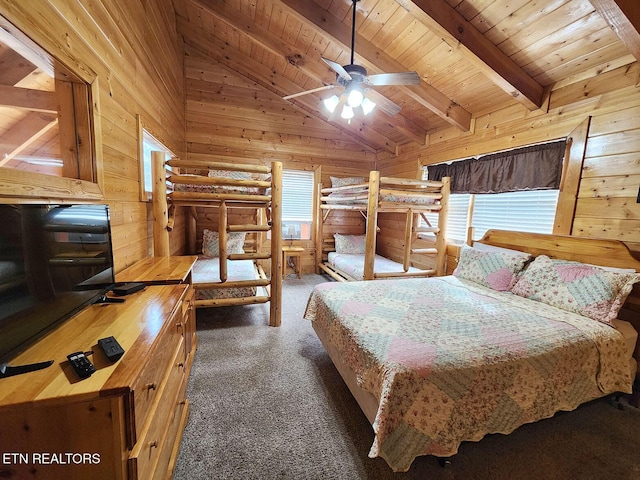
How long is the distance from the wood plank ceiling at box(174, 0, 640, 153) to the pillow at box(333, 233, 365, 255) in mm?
2016

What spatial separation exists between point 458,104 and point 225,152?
3.57 metres

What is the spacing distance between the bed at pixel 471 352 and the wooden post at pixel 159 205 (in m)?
1.50

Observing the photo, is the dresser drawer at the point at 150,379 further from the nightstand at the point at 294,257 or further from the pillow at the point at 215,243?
the nightstand at the point at 294,257

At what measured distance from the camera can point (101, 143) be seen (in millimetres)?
1496

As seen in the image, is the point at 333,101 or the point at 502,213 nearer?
the point at 333,101

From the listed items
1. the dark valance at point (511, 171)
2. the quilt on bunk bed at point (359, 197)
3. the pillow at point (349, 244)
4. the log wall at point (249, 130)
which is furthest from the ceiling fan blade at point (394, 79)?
the pillow at point (349, 244)

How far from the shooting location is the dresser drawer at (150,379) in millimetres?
795

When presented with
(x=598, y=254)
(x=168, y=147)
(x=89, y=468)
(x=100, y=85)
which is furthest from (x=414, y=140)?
(x=89, y=468)

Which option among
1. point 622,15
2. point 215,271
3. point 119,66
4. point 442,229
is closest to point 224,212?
point 215,271

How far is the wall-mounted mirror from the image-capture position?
39.7 inches

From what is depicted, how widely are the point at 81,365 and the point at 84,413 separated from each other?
13 cm

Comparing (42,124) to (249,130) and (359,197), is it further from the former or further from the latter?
(249,130)

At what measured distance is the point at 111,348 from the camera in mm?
861

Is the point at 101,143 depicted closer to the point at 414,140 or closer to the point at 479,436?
the point at 479,436
